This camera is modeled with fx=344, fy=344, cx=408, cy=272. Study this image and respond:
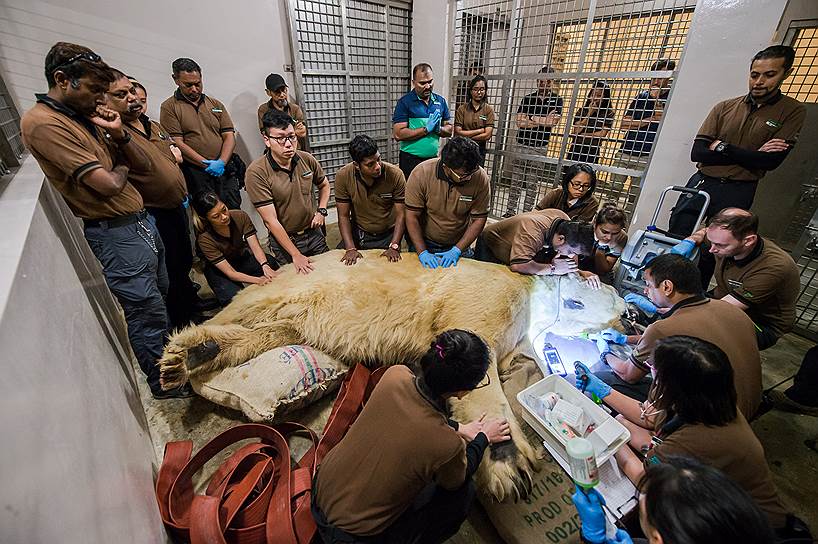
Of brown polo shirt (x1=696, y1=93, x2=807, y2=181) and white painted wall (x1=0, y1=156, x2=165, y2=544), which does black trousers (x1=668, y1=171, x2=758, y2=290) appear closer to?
brown polo shirt (x1=696, y1=93, x2=807, y2=181)

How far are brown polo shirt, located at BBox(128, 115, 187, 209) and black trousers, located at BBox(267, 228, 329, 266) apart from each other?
865 mm

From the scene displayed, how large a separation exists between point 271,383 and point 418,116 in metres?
3.79

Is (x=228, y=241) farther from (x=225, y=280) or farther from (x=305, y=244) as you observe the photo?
(x=305, y=244)

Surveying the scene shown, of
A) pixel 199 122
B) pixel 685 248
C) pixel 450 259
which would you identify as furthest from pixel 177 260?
pixel 685 248

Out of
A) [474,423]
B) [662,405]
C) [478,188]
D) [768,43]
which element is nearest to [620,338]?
[662,405]

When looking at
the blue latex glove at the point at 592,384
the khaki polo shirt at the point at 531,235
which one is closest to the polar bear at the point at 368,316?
the khaki polo shirt at the point at 531,235

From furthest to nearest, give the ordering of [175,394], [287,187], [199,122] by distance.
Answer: [199,122], [287,187], [175,394]

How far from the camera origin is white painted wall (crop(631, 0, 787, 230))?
2.99 metres

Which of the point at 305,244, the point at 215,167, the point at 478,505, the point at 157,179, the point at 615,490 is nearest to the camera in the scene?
the point at 615,490

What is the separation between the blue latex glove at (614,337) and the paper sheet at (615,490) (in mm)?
1059

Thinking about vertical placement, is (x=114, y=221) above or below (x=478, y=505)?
above

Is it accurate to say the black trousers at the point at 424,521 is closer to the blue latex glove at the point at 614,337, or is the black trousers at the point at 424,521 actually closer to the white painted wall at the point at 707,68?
the blue latex glove at the point at 614,337

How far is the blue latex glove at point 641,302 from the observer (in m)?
2.83

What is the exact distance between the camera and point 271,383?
7.04 ft
